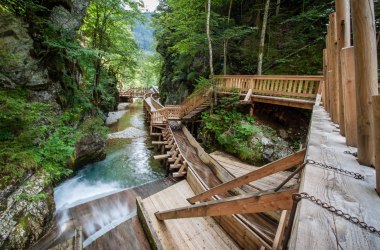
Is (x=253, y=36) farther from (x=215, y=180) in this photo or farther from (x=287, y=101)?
(x=215, y=180)

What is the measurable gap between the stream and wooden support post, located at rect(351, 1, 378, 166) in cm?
790

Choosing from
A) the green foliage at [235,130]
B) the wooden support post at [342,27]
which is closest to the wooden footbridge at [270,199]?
the wooden support post at [342,27]

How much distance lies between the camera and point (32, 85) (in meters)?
6.74

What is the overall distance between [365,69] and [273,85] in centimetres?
803

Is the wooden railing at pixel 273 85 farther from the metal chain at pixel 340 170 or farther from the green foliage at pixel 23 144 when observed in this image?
the green foliage at pixel 23 144

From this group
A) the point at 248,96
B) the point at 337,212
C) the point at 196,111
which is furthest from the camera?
the point at 196,111

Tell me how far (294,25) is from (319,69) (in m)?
4.78

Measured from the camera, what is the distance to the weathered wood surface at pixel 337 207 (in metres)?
0.76

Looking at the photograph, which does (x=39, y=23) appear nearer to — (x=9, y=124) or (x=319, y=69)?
(x=9, y=124)

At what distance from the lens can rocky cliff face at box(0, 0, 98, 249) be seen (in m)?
4.04

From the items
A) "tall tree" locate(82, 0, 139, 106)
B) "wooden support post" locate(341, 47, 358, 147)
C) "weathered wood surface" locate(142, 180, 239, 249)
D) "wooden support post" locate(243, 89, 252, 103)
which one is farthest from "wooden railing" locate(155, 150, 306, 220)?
"tall tree" locate(82, 0, 139, 106)

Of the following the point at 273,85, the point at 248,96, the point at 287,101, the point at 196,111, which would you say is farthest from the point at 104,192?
the point at 273,85

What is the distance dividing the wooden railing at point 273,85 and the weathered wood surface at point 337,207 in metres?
7.00

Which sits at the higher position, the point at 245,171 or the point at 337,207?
the point at 337,207
